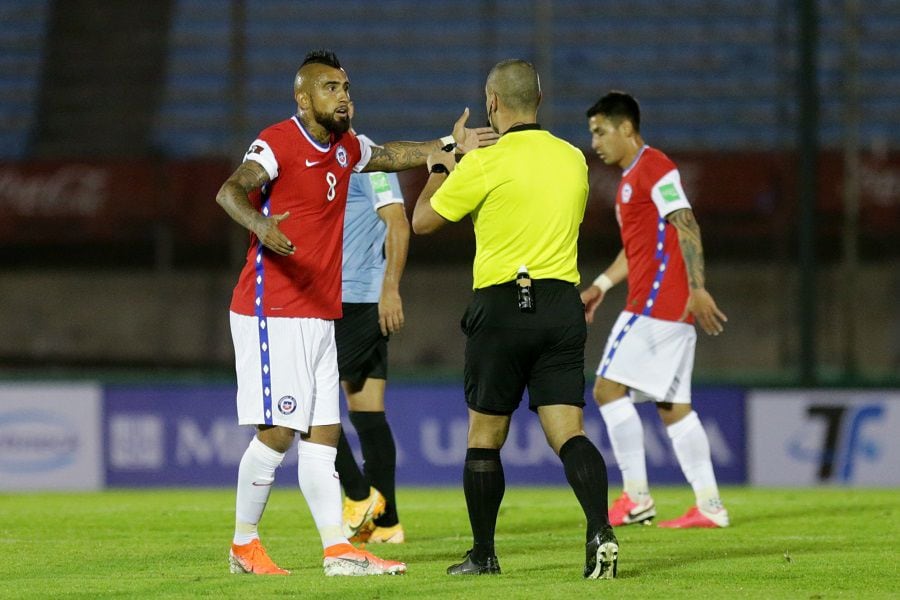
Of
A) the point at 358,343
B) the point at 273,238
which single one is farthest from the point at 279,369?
the point at 358,343

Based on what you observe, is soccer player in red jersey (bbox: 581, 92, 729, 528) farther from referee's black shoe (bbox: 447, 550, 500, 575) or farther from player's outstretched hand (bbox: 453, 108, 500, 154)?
referee's black shoe (bbox: 447, 550, 500, 575)

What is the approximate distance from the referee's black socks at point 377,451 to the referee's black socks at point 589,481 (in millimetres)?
1808

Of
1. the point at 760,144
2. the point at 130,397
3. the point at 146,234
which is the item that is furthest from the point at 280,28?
the point at 130,397

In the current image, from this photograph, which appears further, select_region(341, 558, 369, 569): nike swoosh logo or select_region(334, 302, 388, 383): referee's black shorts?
select_region(334, 302, 388, 383): referee's black shorts

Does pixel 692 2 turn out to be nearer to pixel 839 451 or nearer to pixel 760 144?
pixel 760 144

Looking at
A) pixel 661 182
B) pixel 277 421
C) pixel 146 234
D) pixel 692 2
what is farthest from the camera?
pixel 692 2

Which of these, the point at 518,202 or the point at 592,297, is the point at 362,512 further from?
the point at 518,202

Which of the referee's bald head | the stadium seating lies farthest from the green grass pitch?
the stadium seating

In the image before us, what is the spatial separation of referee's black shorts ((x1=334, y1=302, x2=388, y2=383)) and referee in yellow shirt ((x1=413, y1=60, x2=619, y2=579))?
1576 millimetres

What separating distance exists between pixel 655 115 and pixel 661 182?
1017 centimetres

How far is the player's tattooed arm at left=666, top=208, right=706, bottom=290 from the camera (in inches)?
295

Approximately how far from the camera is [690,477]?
8.02 m

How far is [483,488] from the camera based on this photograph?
5777mm

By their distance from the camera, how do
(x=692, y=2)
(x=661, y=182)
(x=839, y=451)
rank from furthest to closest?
(x=692, y=2), (x=839, y=451), (x=661, y=182)
